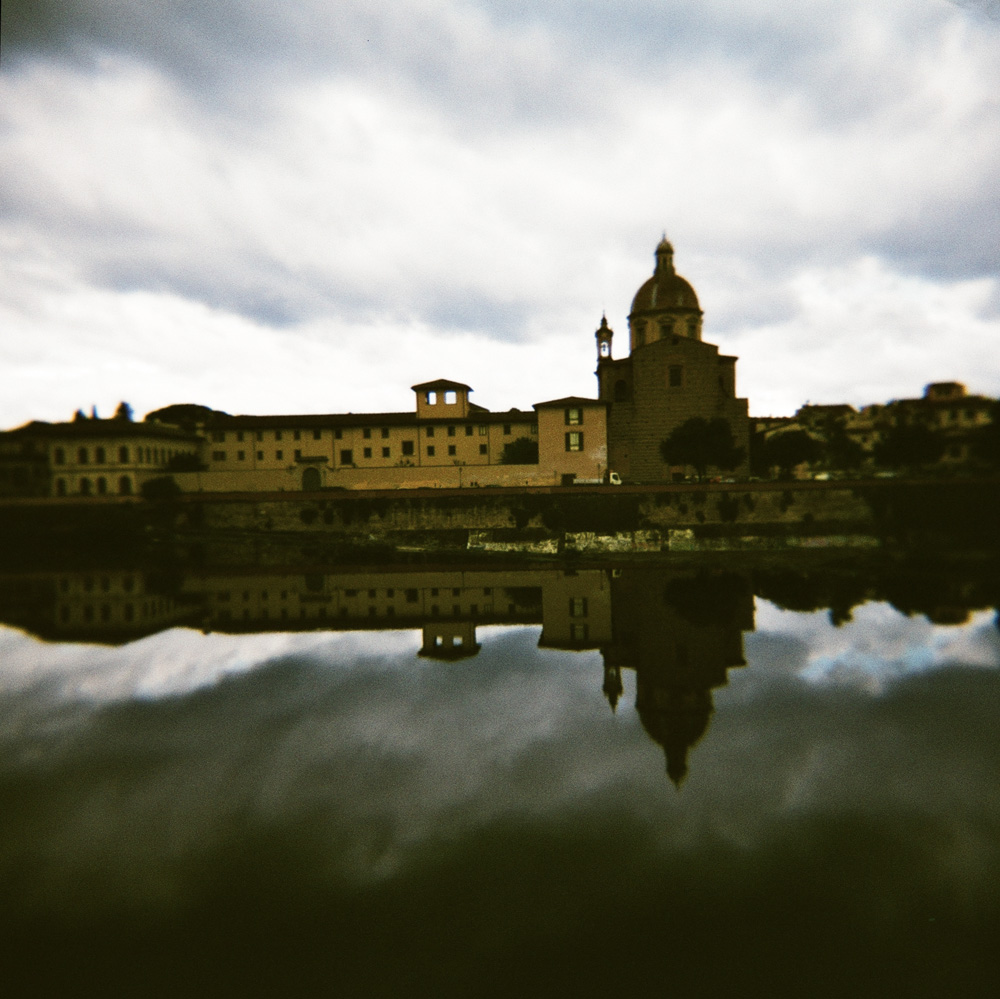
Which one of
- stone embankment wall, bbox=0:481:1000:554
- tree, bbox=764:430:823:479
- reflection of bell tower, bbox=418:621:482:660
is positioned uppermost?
tree, bbox=764:430:823:479

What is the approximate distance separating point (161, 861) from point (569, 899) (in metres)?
5.21

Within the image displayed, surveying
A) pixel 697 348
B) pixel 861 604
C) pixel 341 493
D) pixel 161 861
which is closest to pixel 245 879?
pixel 161 861

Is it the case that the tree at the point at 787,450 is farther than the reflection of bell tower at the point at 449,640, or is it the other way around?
the tree at the point at 787,450

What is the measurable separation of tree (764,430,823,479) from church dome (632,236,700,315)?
16104 millimetres

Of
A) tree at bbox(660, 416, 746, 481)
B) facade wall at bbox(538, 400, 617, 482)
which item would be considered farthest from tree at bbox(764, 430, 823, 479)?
facade wall at bbox(538, 400, 617, 482)

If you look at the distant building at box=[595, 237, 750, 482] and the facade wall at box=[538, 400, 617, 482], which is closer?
the facade wall at box=[538, 400, 617, 482]

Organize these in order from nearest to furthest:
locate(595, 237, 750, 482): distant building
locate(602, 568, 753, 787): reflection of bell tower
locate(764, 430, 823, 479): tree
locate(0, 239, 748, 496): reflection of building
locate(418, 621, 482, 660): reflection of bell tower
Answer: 1. locate(602, 568, 753, 787): reflection of bell tower
2. locate(418, 621, 482, 660): reflection of bell tower
3. locate(764, 430, 823, 479): tree
4. locate(0, 239, 748, 496): reflection of building
5. locate(595, 237, 750, 482): distant building

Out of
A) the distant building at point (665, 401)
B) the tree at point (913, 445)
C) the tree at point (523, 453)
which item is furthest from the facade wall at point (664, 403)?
the tree at point (913, 445)

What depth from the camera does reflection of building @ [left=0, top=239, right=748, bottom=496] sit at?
43406mm

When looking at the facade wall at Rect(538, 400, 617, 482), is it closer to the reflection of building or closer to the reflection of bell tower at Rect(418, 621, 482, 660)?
the reflection of building

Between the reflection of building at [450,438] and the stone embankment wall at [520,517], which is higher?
the reflection of building at [450,438]

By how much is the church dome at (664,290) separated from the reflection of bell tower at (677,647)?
112 feet

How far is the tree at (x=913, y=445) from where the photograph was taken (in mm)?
10047

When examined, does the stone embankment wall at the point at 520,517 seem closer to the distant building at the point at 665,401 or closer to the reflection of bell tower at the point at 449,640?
the distant building at the point at 665,401
